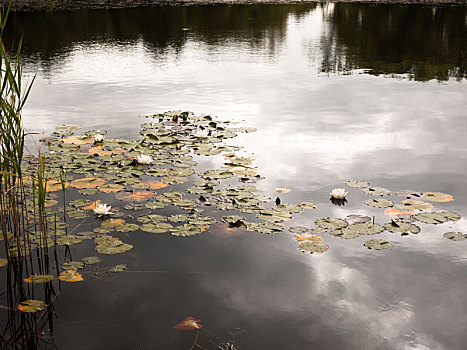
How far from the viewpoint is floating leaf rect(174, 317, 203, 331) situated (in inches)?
110

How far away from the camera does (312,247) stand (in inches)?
141

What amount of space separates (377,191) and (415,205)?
0.37m

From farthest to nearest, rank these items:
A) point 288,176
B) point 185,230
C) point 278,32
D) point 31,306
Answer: point 278,32
point 288,176
point 185,230
point 31,306

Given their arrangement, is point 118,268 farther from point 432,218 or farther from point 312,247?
point 432,218

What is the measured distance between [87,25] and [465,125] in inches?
567

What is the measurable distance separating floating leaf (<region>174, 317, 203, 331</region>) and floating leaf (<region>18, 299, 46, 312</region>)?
2.55ft

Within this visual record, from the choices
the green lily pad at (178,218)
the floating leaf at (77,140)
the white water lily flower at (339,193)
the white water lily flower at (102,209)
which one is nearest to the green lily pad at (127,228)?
the white water lily flower at (102,209)

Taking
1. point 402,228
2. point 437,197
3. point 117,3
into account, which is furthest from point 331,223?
point 117,3

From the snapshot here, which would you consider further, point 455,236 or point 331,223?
point 331,223

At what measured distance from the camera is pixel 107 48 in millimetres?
13305

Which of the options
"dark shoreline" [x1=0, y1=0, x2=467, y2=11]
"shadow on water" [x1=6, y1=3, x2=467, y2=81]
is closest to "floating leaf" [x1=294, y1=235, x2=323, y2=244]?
"shadow on water" [x1=6, y1=3, x2=467, y2=81]

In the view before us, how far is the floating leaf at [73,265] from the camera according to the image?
3.33 m

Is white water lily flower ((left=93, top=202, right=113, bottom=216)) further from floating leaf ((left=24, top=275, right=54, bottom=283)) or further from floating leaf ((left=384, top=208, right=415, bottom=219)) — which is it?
floating leaf ((left=384, top=208, right=415, bottom=219))

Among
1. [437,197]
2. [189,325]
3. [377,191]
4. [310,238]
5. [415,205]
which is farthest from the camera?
[377,191]
